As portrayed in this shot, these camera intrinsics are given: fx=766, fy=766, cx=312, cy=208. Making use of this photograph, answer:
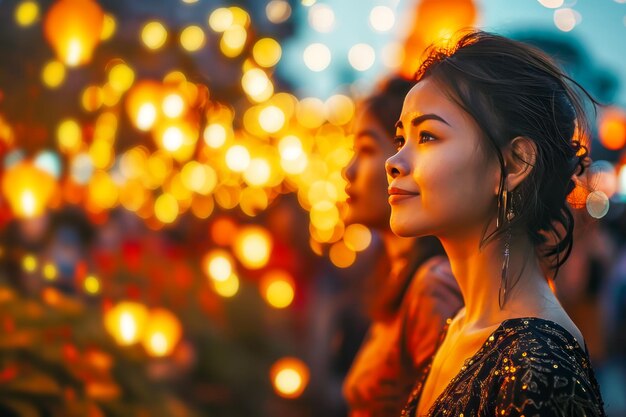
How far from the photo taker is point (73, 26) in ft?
12.2

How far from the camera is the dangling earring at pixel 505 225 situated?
4.76ft

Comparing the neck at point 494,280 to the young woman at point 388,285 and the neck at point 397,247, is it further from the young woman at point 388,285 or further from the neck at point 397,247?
the neck at point 397,247

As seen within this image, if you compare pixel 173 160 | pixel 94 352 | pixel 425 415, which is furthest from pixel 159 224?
pixel 425 415

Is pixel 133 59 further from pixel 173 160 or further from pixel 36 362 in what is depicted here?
pixel 36 362

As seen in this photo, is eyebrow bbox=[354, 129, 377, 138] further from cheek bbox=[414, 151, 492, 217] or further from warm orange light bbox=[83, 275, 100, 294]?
warm orange light bbox=[83, 275, 100, 294]

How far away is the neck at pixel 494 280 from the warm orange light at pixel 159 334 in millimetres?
3114

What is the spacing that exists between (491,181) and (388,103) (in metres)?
1.00

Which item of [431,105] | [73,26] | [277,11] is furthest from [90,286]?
[277,11]

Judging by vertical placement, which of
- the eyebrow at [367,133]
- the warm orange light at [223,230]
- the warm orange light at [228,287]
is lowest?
the eyebrow at [367,133]

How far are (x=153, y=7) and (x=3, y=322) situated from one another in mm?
2805

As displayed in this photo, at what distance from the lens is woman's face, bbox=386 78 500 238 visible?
57.0 inches

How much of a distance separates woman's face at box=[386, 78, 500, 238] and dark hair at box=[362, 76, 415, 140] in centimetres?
84

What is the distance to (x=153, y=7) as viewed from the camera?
540cm

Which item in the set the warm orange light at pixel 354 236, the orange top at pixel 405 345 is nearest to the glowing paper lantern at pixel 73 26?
the orange top at pixel 405 345
